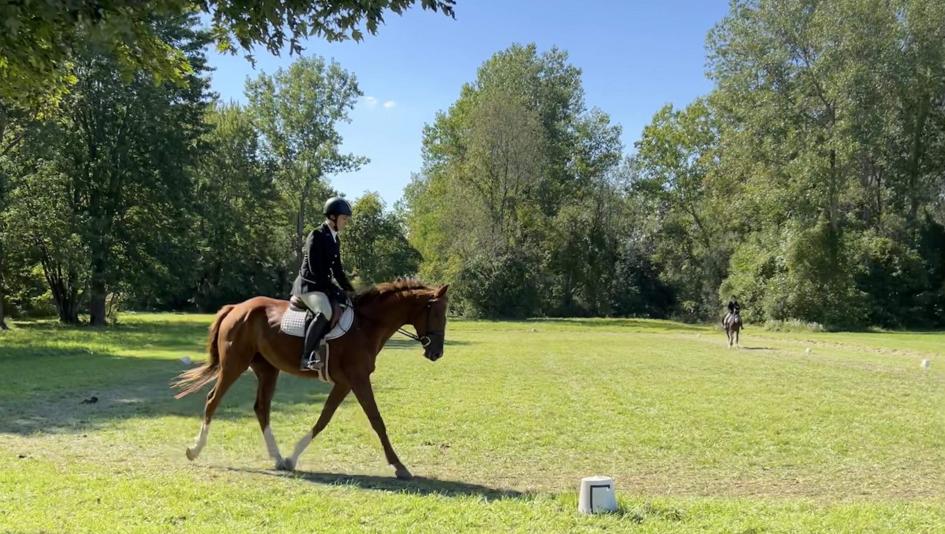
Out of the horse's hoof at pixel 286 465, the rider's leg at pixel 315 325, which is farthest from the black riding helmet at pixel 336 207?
the horse's hoof at pixel 286 465

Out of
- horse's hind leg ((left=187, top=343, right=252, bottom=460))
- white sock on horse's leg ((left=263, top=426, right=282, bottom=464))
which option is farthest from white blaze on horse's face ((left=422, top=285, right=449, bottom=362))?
horse's hind leg ((left=187, top=343, right=252, bottom=460))

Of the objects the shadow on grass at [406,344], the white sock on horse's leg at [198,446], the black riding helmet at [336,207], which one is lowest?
the shadow on grass at [406,344]

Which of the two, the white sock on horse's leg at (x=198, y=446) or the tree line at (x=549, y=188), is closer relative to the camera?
the white sock on horse's leg at (x=198, y=446)

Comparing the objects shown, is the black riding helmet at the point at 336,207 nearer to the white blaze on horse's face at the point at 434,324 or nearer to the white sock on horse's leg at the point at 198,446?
the white blaze on horse's face at the point at 434,324

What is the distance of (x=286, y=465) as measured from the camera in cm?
747

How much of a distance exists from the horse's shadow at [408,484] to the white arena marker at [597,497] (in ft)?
2.59

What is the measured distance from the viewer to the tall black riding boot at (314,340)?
750 centimetres

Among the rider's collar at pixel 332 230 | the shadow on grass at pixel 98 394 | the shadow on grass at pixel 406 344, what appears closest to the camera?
the rider's collar at pixel 332 230

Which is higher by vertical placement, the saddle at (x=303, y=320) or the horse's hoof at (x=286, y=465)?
the saddle at (x=303, y=320)

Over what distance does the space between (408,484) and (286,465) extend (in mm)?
1506

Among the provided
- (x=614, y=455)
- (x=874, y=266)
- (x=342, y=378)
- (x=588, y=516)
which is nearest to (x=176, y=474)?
(x=342, y=378)

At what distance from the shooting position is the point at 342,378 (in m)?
7.57

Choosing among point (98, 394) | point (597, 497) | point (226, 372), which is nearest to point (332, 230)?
point (226, 372)

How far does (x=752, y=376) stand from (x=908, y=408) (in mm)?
5026
